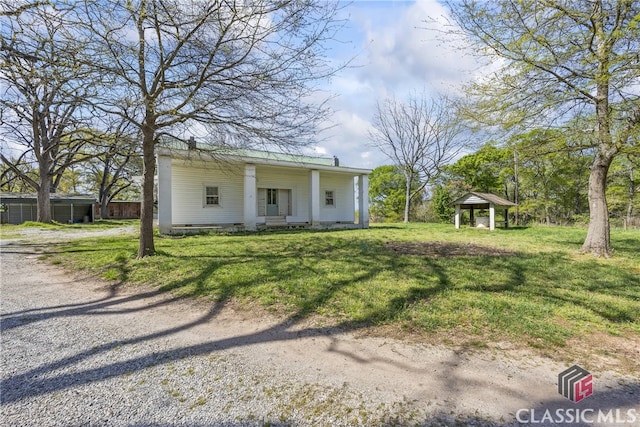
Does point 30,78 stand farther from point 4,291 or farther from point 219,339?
point 219,339

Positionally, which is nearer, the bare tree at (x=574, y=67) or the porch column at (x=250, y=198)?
the bare tree at (x=574, y=67)

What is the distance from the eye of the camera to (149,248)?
6777mm

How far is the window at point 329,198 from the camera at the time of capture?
17.4 meters

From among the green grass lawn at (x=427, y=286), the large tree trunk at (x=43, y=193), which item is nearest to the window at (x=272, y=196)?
the green grass lawn at (x=427, y=286)

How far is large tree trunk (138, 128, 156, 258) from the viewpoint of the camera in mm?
6691

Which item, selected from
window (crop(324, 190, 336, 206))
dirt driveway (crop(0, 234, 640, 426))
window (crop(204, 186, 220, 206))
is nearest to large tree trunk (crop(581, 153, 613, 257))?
dirt driveway (crop(0, 234, 640, 426))

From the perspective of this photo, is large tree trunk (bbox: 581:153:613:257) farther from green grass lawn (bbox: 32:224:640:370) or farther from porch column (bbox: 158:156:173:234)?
porch column (bbox: 158:156:173:234)

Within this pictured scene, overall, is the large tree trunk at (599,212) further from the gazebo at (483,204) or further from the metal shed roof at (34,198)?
the metal shed roof at (34,198)

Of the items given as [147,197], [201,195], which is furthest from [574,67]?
A: [201,195]

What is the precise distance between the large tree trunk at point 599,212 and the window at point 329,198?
1159 centimetres

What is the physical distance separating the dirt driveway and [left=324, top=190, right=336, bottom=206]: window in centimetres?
1391

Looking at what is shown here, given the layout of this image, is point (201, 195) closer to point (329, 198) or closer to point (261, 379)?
point (329, 198)

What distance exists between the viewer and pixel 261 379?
2.36m

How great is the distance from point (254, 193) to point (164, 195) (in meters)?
3.57
